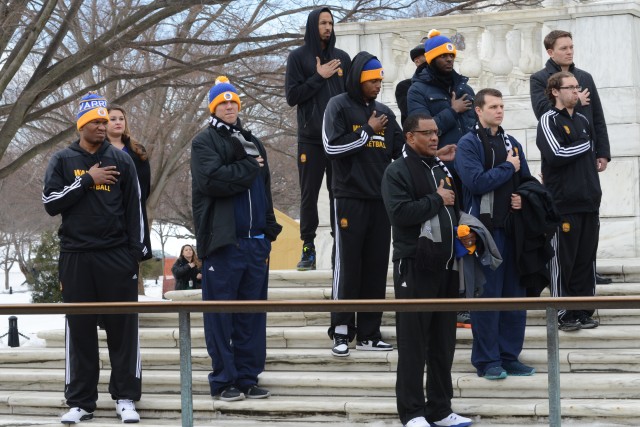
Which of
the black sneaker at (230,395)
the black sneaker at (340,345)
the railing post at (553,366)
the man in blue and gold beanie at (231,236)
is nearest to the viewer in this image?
the railing post at (553,366)

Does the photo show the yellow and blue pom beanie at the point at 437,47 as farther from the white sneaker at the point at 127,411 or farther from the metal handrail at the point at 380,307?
the metal handrail at the point at 380,307

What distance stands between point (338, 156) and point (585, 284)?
6.31 feet

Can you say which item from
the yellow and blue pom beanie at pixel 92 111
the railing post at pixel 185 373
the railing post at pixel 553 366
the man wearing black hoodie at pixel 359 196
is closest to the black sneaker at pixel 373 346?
the man wearing black hoodie at pixel 359 196

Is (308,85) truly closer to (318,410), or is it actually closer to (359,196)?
(359,196)

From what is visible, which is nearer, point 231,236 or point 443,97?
point 231,236

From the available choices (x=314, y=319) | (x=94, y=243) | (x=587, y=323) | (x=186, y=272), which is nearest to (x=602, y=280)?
(x=587, y=323)

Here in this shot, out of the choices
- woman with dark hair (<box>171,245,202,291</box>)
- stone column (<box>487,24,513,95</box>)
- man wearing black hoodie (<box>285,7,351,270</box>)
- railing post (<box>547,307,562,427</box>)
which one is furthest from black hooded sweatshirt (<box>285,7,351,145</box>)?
woman with dark hair (<box>171,245,202,291</box>)

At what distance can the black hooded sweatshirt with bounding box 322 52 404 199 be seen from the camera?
8.39 m

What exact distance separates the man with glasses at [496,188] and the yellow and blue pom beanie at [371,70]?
28.5 inches

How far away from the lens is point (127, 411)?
7.59 meters

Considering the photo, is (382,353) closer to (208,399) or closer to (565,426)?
(208,399)

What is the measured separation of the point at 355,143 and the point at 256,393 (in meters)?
1.84

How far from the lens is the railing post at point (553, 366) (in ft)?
17.8

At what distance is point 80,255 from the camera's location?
7.81 m
